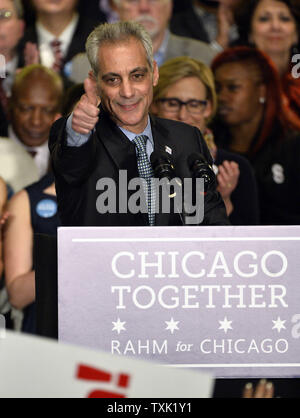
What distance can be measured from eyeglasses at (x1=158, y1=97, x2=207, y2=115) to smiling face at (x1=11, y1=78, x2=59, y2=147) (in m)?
0.58

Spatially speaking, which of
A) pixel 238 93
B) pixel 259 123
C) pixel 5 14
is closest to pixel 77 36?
pixel 5 14

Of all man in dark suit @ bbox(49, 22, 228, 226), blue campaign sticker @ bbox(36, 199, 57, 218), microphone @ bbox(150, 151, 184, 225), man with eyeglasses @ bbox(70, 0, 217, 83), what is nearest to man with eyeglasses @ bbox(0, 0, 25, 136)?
man with eyeglasses @ bbox(70, 0, 217, 83)

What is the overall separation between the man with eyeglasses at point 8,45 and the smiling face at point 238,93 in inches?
37.2

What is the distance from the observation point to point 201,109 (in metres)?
2.78

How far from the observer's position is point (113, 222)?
1919 mm

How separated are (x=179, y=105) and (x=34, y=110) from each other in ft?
2.46

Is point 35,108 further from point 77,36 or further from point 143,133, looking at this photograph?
point 143,133

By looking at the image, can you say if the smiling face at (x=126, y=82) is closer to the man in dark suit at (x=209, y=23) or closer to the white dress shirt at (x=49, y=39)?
the white dress shirt at (x=49, y=39)

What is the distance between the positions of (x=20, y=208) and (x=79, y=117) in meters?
1.21

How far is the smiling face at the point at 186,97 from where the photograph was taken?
274cm

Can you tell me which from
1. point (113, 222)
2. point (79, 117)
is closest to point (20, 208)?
point (113, 222)

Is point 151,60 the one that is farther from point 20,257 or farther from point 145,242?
point 20,257

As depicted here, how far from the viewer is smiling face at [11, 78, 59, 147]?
3102 mm

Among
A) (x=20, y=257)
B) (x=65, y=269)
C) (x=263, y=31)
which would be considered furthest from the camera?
(x=263, y=31)
